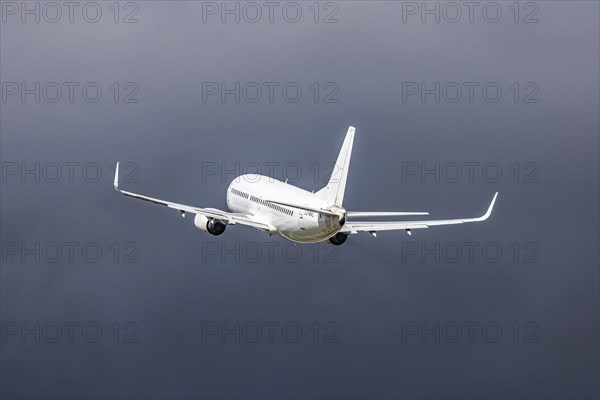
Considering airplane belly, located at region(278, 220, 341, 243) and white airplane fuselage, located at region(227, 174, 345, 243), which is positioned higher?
white airplane fuselage, located at region(227, 174, 345, 243)

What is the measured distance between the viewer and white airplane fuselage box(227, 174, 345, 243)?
408 feet

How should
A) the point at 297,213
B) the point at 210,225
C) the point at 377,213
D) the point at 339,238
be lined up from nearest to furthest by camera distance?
the point at 377,213, the point at 297,213, the point at 339,238, the point at 210,225

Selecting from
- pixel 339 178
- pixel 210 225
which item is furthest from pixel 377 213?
pixel 210 225

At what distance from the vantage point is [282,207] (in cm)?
13162

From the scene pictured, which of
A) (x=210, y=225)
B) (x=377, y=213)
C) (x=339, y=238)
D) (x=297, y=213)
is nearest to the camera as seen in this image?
(x=377, y=213)

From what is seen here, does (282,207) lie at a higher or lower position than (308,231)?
higher

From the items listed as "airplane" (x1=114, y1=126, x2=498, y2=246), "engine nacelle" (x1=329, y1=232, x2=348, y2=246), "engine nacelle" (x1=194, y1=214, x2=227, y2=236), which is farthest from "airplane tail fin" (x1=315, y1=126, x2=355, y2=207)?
"engine nacelle" (x1=194, y1=214, x2=227, y2=236)

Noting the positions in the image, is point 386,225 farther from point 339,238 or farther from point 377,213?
point 377,213

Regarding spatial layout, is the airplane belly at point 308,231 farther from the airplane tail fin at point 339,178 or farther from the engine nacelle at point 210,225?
the engine nacelle at point 210,225

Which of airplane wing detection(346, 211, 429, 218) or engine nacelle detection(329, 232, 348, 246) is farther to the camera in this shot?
engine nacelle detection(329, 232, 348, 246)

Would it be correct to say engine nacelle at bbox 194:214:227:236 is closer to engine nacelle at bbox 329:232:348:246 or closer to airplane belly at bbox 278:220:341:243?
airplane belly at bbox 278:220:341:243

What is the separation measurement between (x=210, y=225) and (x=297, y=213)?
11.3 m

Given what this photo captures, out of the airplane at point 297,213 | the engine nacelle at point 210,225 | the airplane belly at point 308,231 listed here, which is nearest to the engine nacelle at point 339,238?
the airplane at point 297,213

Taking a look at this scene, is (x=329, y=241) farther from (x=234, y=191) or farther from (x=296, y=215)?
(x=234, y=191)
